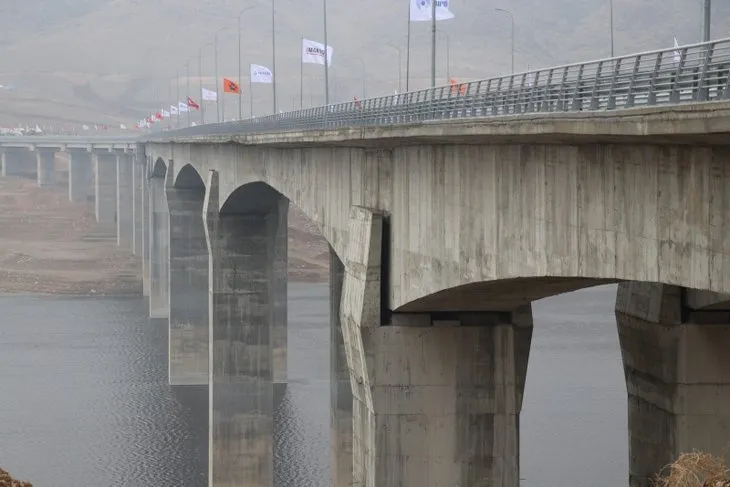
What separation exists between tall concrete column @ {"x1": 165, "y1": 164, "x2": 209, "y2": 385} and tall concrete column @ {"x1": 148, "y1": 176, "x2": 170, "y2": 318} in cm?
1500

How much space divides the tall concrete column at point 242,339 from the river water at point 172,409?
1.63 m

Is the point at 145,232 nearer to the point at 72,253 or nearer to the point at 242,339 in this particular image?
the point at 72,253

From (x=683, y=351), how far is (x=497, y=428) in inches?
156

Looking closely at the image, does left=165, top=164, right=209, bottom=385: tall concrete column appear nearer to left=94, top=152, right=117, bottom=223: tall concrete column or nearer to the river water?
the river water

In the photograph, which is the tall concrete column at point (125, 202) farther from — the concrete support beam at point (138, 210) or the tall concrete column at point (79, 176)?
the tall concrete column at point (79, 176)

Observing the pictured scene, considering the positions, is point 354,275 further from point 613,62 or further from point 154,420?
point 154,420

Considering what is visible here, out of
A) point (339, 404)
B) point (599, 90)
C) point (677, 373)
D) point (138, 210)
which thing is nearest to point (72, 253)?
point (138, 210)

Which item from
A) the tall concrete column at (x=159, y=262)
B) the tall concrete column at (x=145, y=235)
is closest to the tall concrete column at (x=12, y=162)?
the tall concrete column at (x=145, y=235)

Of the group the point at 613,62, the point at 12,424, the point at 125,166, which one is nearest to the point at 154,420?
the point at 12,424

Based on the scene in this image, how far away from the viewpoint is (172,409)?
65.6 m

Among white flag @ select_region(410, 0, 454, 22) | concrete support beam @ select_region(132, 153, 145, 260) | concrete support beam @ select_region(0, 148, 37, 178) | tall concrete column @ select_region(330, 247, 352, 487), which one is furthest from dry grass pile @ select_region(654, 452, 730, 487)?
concrete support beam @ select_region(0, 148, 37, 178)

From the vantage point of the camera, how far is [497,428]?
27703 mm

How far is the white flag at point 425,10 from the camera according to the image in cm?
4000

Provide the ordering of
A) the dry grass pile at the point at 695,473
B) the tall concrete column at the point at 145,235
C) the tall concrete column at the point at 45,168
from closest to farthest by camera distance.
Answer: the dry grass pile at the point at 695,473 < the tall concrete column at the point at 145,235 < the tall concrete column at the point at 45,168
